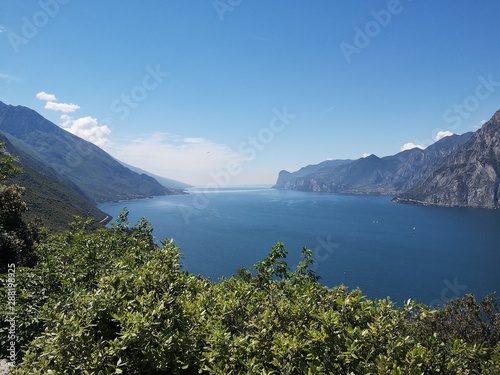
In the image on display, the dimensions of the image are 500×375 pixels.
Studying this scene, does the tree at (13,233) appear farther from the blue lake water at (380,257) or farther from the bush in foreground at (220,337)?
the blue lake water at (380,257)

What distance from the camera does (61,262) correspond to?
46.8 ft

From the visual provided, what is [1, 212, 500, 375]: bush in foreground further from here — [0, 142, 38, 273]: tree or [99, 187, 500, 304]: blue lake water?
[99, 187, 500, 304]: blue lake water

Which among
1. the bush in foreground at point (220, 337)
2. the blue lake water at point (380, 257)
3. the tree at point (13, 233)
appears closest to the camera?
the bush in foreground at point (220, 337)

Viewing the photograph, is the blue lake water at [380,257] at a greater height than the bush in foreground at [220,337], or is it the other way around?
the bush in foreground at [220,337]

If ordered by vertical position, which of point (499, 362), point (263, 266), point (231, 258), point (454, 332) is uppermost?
point (263, 266)

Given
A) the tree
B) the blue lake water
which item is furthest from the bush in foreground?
the blue lake water

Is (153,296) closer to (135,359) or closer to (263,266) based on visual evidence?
(135,359)

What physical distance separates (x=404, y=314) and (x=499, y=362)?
95.3ft

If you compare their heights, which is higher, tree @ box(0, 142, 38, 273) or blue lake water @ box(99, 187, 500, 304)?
tree @ box(0, 142, 38, 273)

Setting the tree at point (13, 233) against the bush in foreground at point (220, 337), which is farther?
the tree at point (13, 233)

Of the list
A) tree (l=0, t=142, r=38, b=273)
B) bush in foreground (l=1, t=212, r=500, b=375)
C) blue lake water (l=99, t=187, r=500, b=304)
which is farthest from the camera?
blue lake water (l=99, t=187, r=500, b=304)

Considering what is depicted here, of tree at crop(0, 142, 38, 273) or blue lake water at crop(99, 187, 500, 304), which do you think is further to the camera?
blue lake water at crop(99, 187, 500, 304)

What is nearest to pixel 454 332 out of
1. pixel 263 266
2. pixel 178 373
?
pixel 263 266

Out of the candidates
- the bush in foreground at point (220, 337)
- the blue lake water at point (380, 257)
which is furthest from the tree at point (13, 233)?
the blue lake water at point (380, 257)
